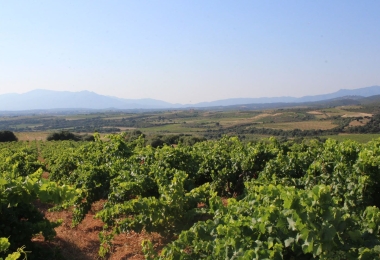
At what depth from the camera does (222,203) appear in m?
6.05

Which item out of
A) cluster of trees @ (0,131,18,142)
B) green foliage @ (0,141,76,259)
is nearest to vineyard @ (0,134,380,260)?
green foliage @ (0,141,76,259)

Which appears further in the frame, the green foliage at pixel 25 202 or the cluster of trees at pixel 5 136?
the cluster of trees at pixel 5 136

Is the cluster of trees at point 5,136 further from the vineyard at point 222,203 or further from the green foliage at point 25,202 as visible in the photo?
the green foliage at point 25,202

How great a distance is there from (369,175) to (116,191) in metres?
5.70

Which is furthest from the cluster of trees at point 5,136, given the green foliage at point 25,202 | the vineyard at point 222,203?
the green foliage at point 25,202

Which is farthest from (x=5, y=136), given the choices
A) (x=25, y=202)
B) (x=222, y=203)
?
(x=222, y=203)

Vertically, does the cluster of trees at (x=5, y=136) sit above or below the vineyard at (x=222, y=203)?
below

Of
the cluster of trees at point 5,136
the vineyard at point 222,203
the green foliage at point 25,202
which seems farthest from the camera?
the cluster of trees at point 5,136

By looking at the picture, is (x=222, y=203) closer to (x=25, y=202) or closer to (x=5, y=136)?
(x=25, y=202)

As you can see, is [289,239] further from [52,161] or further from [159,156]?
[52,161]

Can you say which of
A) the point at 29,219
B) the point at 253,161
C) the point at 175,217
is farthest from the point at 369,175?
the point at 29,219

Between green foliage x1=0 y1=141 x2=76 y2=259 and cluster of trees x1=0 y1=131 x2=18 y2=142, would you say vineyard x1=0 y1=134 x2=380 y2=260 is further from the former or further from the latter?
cluster of trees x1=0 y1=131 x2=18 y2=142

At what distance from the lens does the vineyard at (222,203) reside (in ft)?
13.0

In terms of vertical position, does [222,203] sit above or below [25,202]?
below
